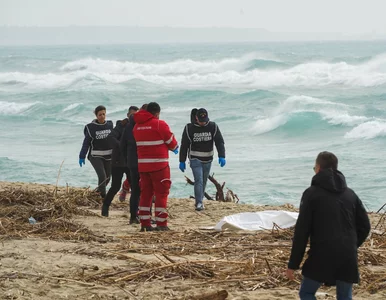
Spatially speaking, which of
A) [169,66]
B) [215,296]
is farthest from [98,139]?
[169,66]

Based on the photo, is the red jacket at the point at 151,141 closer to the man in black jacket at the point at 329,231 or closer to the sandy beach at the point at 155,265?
the sandy beach at the point at 155,265

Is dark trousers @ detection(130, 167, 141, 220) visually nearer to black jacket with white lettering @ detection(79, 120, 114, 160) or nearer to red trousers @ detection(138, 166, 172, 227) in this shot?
red trousers @ detection(138, 166, 172, 227)

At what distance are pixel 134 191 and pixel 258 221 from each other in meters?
1.69

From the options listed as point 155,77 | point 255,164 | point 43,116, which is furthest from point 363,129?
point 155,77

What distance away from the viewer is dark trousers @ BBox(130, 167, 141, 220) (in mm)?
9727

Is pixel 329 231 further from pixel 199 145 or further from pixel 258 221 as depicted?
pixel 199 145

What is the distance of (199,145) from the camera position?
11.5 metres

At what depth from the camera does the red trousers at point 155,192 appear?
9172 mm

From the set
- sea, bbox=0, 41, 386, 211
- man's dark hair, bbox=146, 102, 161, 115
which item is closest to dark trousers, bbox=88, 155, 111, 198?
man's dark hair, bbox=146, 102, 161, 115

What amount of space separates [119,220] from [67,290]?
4211 millimetres

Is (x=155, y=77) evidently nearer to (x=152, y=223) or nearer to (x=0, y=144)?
(x=0, y=144)

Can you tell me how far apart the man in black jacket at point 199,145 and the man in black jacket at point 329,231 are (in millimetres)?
6452

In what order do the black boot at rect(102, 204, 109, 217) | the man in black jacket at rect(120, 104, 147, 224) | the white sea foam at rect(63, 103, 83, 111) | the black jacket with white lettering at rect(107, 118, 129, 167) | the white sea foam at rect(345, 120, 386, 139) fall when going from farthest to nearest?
the white sea foam at rect(63, 103, 83, 111) < the white sea foam at rect(345, 120, 386, 139) < the black boot at rect(102, 204, 109, 217) < the black jacket with white lettering at rect(107, 118, 129, 167) < the man in black jacket at rect(120, 104, 147, 224)

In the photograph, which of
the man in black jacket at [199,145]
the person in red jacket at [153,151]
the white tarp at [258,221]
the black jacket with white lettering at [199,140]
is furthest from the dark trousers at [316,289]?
the black jacket with white lettering at [199,140]
